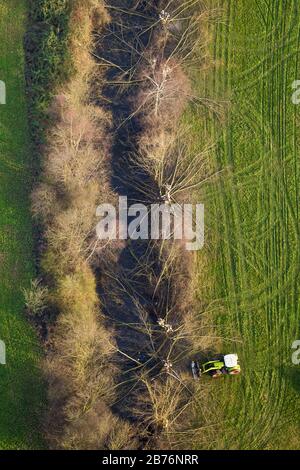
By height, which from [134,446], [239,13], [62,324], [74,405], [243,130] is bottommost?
[134,446]

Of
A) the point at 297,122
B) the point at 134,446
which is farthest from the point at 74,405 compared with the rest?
the point at 297,122

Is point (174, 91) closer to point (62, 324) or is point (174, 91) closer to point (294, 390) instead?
point (62, 324)

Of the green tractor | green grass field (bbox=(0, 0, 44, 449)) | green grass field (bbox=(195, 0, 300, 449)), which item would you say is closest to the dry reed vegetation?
green grass field (bbox=(0, 0, 44, 449))

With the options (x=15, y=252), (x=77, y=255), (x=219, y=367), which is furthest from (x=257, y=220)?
(x=15, y=252)

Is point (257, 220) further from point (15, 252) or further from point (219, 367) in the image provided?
point (15, 252)

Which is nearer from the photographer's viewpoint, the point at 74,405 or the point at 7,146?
the point at 74,405

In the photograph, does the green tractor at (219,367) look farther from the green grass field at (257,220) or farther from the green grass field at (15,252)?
the green grass field at (15,252)

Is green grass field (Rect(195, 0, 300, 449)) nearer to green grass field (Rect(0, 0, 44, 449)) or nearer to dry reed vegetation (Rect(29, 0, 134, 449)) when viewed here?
dry reed vegetation (Rect(29, 0, 134, 449))
